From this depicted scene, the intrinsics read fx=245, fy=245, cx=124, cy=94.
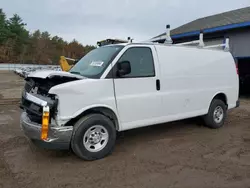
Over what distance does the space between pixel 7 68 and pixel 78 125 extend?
62199 millimetres

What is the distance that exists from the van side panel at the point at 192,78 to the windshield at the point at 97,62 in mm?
1043

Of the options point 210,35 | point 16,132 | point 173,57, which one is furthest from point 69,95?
point 210,35

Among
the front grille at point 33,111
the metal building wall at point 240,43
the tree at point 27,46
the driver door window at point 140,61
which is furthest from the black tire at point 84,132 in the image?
the tree at point 27,46

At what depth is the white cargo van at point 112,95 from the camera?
399cm

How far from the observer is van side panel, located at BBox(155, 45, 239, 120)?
525 centimetres

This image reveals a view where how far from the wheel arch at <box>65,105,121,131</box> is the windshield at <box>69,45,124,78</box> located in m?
0.58

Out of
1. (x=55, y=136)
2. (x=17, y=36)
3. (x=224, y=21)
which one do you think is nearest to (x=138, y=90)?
(x=55, y=136)

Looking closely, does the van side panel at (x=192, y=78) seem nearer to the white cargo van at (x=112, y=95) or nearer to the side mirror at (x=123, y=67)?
the white cargo van at (x=112, y=95)

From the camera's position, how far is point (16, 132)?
6.16m

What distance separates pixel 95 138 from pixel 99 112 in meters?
0.47

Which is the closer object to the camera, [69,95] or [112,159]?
[69,95]

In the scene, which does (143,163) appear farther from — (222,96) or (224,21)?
(224,21)

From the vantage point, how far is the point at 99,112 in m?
4.44

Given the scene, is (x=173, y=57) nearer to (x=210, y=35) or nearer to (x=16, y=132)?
(x=16, y=132)
